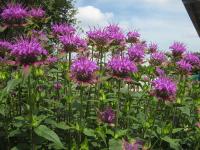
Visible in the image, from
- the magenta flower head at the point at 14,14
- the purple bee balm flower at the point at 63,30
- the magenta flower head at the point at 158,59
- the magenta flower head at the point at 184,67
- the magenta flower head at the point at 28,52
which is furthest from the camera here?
the magenta flower head at the point at 158,59

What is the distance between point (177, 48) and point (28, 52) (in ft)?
9.72

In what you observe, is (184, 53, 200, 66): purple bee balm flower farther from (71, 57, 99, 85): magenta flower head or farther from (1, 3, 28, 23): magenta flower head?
(1, 3, 28, 23): magenta flower head

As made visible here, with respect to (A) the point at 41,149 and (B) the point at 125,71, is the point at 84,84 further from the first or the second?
(A) the point at 41,149

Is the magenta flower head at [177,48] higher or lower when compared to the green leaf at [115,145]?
higher

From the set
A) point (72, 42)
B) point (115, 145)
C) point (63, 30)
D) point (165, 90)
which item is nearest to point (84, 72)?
point (72, 42)

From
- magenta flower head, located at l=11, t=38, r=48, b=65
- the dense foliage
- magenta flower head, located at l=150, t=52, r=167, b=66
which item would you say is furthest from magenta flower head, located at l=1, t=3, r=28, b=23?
magenta flower head, located at l=150, t=52, r=167, b=66

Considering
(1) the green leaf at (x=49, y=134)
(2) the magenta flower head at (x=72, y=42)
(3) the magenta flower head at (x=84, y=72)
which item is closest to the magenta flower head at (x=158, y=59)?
(2) the magenta flower head at (x=72, y=42)

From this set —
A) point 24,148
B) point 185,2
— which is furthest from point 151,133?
point 185,2

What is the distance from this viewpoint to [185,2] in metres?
9.12

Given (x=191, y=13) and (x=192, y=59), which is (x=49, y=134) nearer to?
(x=192, y=59)

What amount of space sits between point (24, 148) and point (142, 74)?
2368mm

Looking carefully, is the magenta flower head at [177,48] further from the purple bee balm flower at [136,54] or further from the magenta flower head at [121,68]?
the magenta flower head at [121,68]

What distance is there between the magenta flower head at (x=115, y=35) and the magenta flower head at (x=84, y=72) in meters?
0.93

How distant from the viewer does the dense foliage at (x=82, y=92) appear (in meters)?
4.65
